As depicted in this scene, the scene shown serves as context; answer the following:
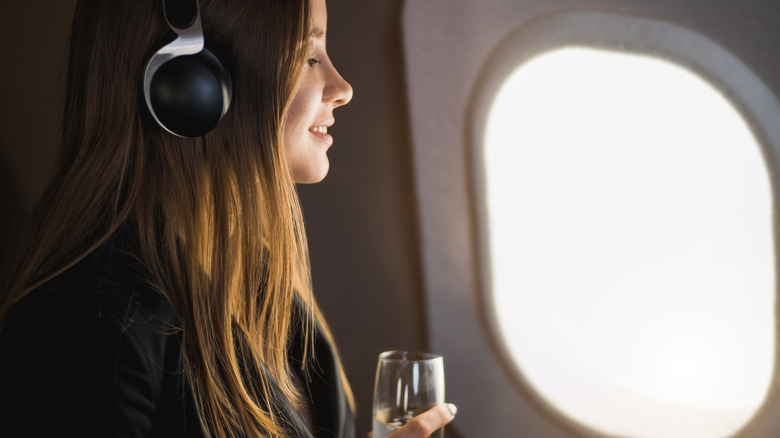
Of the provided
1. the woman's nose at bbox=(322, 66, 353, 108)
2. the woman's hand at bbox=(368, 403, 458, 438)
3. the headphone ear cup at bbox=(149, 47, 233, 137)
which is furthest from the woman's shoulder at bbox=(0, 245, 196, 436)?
the woman's nose at bbox=(322, 66, 353, 108)

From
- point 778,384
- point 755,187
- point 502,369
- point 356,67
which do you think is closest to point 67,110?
point 356,67

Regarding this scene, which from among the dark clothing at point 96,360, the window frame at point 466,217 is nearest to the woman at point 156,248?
the dark clothing at point 96,360

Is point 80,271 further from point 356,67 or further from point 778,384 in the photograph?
point 778,384

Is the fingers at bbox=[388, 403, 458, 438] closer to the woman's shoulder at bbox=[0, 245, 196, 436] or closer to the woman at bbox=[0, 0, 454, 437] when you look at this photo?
the woman at bbox=[0, 0, 454, 437]

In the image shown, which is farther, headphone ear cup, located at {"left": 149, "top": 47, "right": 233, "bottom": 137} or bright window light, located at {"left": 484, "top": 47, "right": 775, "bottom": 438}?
bright window light, located at {"left": 484, "top": 47, "right": 775, "bottom": 438}

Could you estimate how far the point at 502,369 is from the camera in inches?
44.4

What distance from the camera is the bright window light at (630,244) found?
2.86ft

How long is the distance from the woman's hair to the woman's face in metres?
0.08

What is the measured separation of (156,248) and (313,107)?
0.31 metres

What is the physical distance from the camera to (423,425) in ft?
2.35

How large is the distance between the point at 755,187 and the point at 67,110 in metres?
0.98

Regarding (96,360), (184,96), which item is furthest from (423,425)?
(184,96)

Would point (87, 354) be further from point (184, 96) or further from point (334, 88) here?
point (334, 88)

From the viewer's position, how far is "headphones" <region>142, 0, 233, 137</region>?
660 millimetres
